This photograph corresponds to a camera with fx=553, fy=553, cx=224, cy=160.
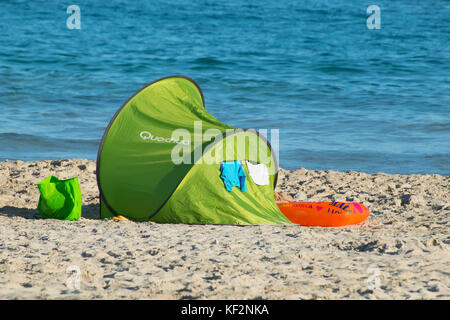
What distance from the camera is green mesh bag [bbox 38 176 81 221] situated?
578 cm

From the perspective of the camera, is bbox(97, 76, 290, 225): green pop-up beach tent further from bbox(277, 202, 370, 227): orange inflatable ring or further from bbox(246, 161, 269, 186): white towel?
bbox(277, 202, 370, 227): orange inflatable ring

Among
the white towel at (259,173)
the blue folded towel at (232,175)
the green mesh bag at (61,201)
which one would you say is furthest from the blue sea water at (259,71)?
the green mesh bag at (61,201)

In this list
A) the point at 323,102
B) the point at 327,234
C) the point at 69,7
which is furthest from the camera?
the point at 69,7

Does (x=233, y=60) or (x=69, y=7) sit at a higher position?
(x=69, y=7)

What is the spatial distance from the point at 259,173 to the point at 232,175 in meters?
0.46

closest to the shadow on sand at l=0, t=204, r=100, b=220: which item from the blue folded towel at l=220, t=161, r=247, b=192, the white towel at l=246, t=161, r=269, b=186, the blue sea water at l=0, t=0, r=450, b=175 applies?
the blue folded towel at l=220, t=161, r=247, b=192

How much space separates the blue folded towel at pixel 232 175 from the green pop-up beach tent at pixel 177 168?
0.16 feet

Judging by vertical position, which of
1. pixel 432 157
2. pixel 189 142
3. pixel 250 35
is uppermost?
pixel 250 35

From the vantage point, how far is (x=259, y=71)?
1708cm

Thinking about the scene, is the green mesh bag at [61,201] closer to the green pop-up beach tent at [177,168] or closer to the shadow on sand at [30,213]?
the shadow on sand at [30,213]

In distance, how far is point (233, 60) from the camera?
720 inches

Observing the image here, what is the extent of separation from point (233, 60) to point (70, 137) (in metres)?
9.07
